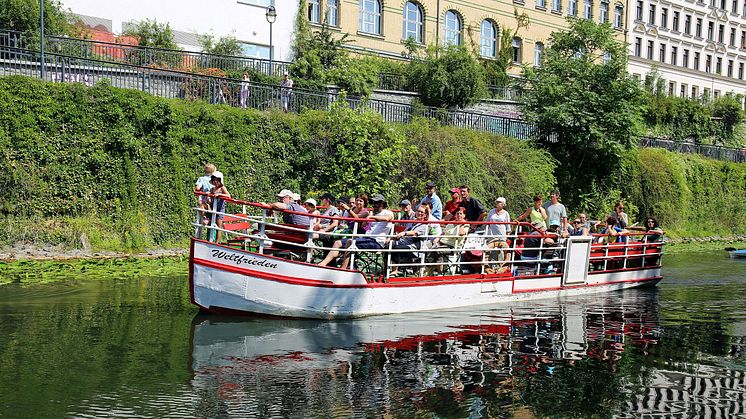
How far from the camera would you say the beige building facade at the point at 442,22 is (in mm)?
42031

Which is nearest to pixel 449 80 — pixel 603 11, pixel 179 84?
pixel 179 84

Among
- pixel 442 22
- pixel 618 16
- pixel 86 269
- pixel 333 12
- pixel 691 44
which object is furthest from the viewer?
pixel 691 44

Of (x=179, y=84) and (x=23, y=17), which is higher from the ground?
(x=23, y=17)

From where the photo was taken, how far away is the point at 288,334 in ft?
44.1

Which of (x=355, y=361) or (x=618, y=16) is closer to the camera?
(x=355, y=361)

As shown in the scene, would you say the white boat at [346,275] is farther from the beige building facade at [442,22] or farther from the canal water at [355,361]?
the beige building facade at [442,22]

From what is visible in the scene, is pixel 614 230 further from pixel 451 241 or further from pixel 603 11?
pixel 603 11

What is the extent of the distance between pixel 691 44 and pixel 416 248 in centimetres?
6058

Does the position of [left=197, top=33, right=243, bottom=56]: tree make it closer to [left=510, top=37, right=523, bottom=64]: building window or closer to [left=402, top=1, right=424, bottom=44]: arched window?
[left=402, top=1, right=424, bottom=44]: arched window

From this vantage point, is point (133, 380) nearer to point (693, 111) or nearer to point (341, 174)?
point (341, 174)

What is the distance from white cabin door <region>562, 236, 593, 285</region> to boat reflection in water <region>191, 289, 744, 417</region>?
10.0 ft

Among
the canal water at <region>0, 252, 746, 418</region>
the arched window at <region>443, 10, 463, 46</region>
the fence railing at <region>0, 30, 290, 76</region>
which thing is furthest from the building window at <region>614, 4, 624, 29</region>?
the canal water at <region>0, 252, 746, 418</region>

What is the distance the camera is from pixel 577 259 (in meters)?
19.2

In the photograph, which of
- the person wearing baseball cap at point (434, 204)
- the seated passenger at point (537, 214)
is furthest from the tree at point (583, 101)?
the person wearing baseball cap at point (434, 204)
